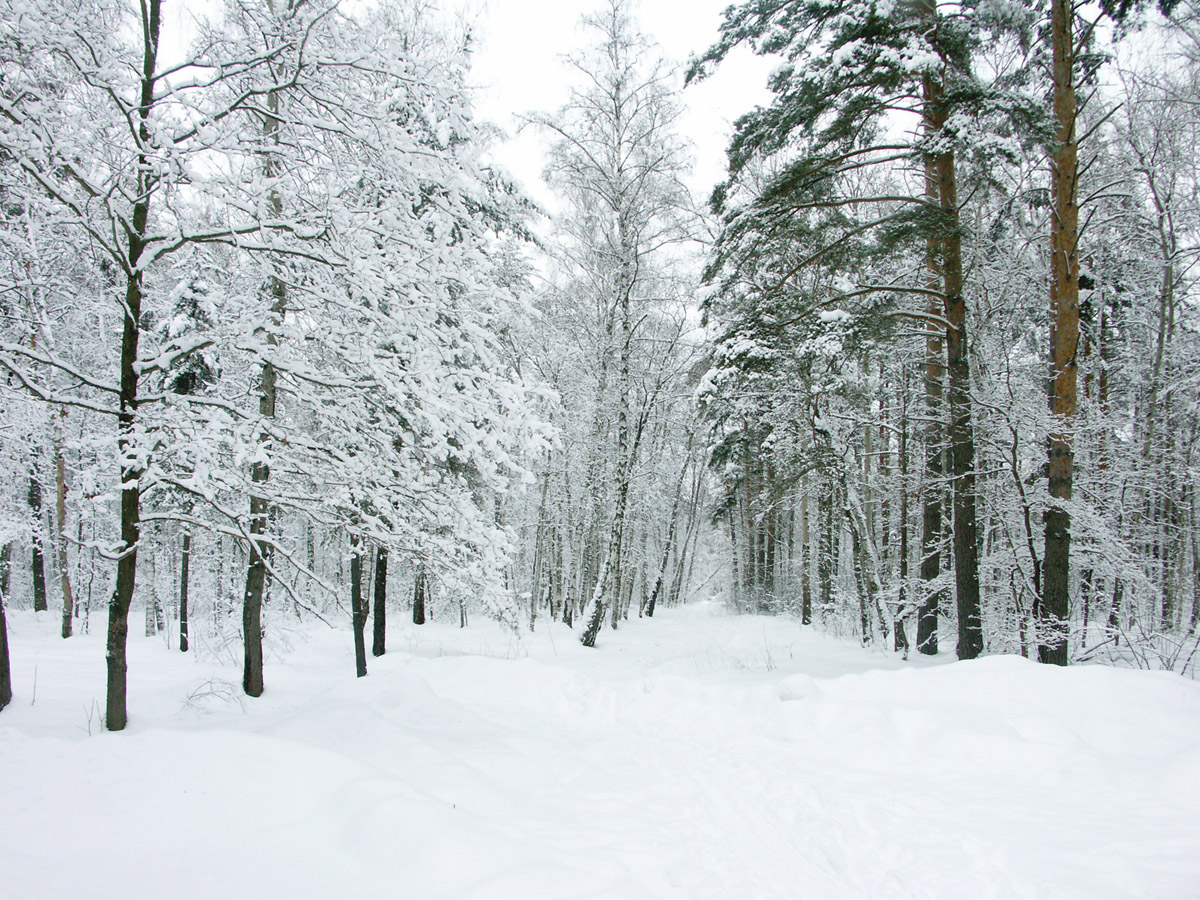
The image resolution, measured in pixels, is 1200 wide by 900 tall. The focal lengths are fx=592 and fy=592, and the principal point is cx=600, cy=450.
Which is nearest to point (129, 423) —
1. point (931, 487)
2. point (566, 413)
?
point (566, 413)

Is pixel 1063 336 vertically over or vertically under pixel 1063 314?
under

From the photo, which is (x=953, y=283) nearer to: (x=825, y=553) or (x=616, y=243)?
(x=616, y=243)

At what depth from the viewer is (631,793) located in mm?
4461

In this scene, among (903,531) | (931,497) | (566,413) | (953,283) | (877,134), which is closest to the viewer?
(566,413)

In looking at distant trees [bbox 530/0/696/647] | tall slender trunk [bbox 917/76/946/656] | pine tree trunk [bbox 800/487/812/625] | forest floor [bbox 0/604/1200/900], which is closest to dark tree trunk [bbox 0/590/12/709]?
forest floor [bbox 0/604/1200/900]

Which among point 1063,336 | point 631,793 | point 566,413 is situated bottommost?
point 631,793

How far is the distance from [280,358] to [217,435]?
0.85 metres

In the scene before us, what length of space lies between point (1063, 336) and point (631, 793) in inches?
266

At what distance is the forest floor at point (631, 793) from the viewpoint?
288 centimetres

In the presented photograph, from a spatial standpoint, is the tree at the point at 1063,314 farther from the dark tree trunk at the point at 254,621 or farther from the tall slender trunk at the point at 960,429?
the dark tree trunk at the point at 254,621

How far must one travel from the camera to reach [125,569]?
4676 millimetres

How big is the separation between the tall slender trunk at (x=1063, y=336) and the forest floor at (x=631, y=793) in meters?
1.46

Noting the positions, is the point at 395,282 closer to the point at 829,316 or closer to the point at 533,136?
the point at 829,316

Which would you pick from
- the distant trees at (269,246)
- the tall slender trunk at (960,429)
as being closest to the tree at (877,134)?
the tall slender trunk at (960,429)
